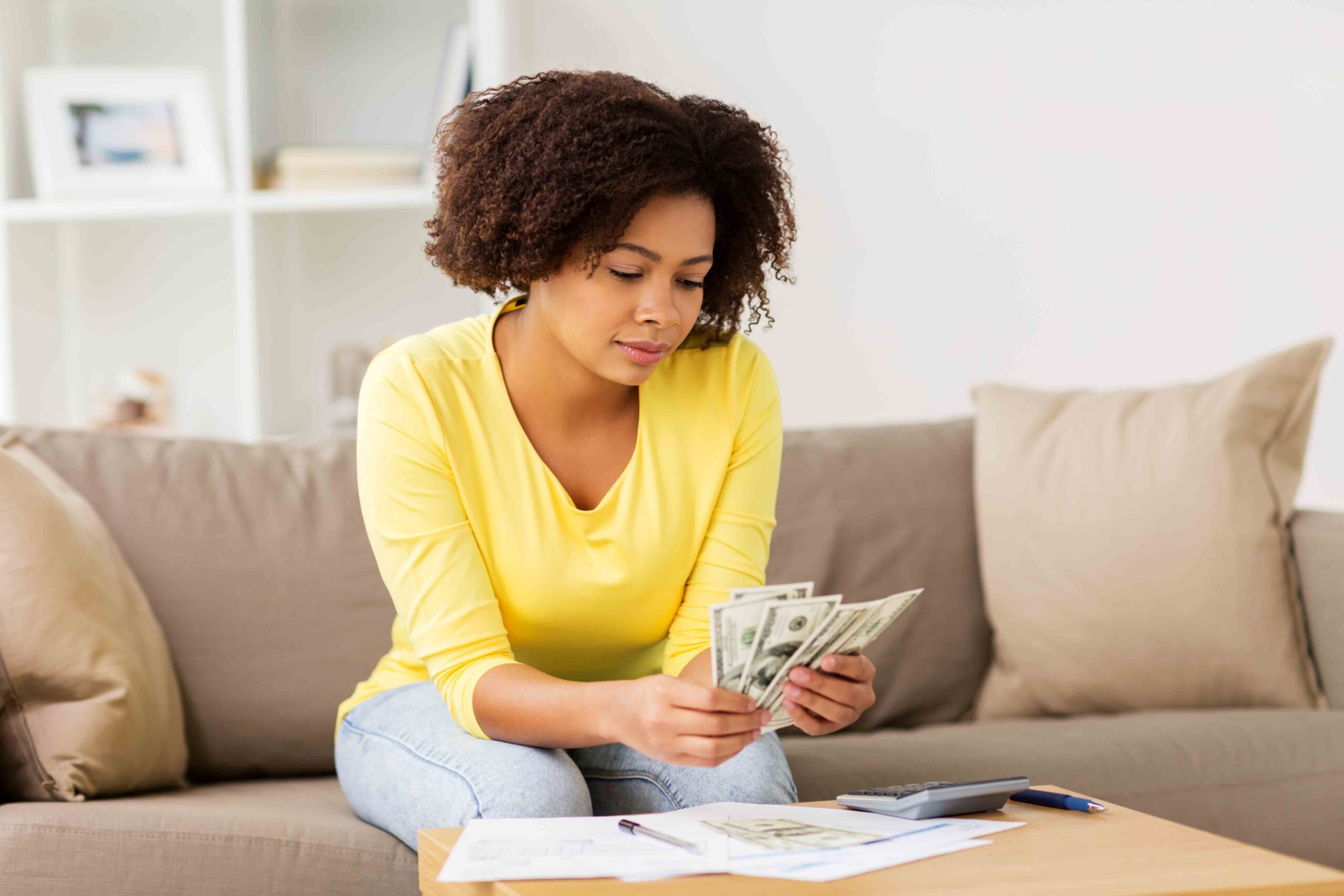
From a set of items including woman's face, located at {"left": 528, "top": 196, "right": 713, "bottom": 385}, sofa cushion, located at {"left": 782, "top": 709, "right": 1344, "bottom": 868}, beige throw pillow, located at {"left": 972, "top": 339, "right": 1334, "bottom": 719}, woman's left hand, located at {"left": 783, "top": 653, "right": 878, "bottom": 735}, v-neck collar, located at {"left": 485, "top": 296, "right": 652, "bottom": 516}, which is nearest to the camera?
woman's left hand, located at {"left": 783, "top": 653, "right": 878, "bottom": 735}

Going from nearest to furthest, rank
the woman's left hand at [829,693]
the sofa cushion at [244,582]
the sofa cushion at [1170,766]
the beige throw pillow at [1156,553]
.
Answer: the woman's left hand at [829,693]
the sofa cushion at [1170,766]
the sofa cushion at [244,582]
the beige throw pillow at [1156,553]

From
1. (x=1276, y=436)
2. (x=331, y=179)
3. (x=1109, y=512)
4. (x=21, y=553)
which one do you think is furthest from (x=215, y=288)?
(x=1276, y=436)

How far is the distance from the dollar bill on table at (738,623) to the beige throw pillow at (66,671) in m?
0.86

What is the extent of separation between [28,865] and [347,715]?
365 mm

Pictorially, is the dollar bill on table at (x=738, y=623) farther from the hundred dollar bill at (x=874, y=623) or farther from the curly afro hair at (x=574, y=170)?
the curly afro hair at (x=574, y=170)

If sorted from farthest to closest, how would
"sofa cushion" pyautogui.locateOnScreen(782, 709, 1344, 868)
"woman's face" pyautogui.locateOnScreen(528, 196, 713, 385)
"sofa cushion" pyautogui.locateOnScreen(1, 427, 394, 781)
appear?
"sofa cushion" pyautogui.locateOnScreen(1, 427, 394, 781) < "sofa cushion" pyautogui.locateOnScreen(782, 709, 1344, 868) < "woman's face" pyautogui.locateOnScreen(528, 196, 713, 385)

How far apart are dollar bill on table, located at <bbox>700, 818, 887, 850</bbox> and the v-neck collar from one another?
49 cm

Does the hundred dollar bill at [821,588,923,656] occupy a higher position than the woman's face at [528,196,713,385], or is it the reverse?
the woman's face at [528,196,713,385]

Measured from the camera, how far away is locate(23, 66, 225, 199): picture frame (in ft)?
9.39

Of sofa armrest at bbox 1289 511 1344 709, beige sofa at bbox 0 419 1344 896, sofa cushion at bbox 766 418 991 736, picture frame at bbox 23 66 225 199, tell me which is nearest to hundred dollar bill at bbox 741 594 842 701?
beige sofa at bbox 0 419 1344 896

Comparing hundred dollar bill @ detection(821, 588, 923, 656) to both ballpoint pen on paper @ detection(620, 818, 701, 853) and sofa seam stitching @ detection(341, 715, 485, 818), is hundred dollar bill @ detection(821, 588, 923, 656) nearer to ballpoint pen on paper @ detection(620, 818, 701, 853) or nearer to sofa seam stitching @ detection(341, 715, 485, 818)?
ballpoint pen on paper @ detection(620, 818, 701, 853)

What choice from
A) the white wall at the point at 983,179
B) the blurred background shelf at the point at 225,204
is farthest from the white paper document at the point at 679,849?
the white wall at the point at 983,179

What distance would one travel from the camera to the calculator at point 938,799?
1.14 metres

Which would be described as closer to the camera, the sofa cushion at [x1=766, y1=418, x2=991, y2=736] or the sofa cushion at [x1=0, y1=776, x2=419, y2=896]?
the sofa cushion at [x1=0, y1=776, x2=419, y2=896]
